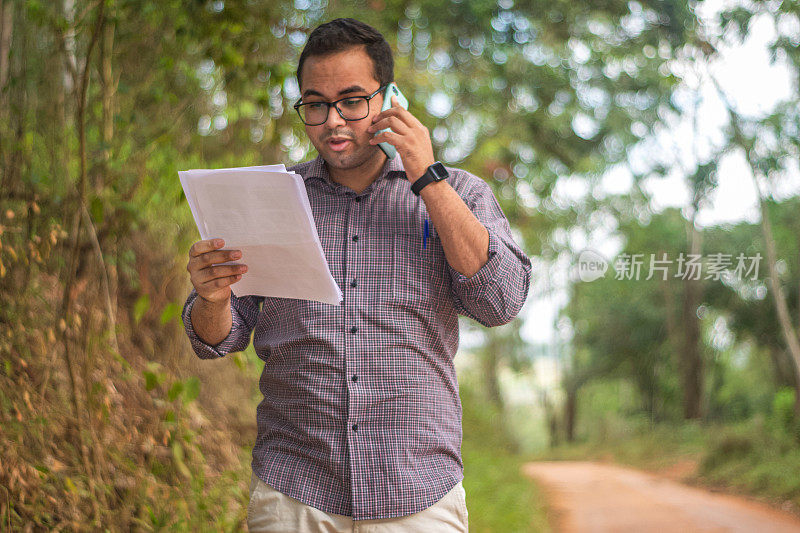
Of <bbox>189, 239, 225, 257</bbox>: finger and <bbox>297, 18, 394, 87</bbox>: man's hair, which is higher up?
<bbox>297, 18, 394, 87</bbox>: man's hair

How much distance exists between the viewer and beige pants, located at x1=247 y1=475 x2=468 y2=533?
143 centimetres

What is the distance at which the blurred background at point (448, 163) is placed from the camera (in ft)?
8.18

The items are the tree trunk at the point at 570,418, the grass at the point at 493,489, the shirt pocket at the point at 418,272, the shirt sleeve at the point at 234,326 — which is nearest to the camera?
the shirt pocket at the point at 418,272

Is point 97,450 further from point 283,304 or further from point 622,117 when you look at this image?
point 622,117

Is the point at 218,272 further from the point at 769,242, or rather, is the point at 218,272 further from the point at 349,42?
the point at 769,242

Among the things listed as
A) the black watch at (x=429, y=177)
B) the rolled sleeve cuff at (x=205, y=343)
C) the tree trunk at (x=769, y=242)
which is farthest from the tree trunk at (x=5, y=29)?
the tree trunk at (x=769, y=242)

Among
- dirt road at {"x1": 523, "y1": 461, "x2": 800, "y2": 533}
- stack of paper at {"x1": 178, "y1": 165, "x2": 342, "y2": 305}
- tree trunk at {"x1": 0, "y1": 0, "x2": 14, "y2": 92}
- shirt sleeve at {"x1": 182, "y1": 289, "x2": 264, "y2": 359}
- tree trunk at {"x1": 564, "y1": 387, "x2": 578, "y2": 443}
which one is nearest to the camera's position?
stack of paper at {"x1": 178, "y1": 165, "x2": 342, "y2": 305}

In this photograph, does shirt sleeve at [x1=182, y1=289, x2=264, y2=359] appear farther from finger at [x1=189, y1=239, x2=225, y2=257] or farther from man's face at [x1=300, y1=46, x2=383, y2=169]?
man's face at [x1=300, y1=46, x2=383, y2=169]

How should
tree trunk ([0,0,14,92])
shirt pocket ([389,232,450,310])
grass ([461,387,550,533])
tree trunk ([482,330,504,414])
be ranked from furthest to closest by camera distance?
tree trunk ([482,330,504,414]), grass ([461,387,550,533]), tree trunk ([0,0,14,92]), shirt pocket ([389,232,450,310])

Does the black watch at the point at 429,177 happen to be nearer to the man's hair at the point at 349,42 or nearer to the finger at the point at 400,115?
the finger at the point at 400,115

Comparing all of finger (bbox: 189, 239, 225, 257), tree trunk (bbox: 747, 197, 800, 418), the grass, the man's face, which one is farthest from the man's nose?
tree trunk (bbox: 747, 197, 800, 418)

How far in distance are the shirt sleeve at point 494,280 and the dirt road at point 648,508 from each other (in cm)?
568

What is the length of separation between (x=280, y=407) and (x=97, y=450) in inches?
49.9

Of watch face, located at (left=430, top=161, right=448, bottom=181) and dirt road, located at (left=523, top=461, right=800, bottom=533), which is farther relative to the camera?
dirt road, located at (left=523, top=461, right=800, bottom=533)
